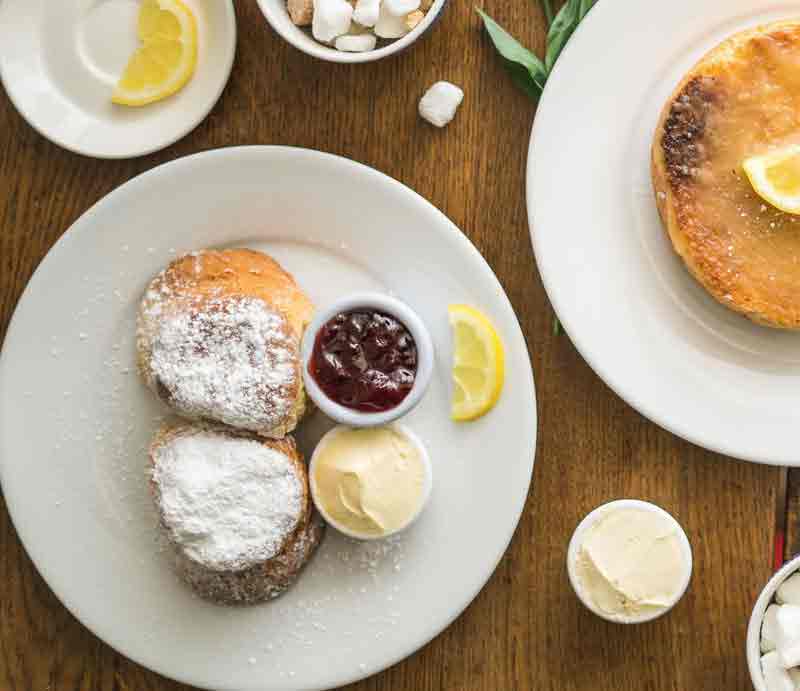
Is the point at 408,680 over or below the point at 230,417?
below

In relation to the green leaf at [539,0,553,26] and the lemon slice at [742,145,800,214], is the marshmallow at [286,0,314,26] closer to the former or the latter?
the green leaf at [539,0,553,26]

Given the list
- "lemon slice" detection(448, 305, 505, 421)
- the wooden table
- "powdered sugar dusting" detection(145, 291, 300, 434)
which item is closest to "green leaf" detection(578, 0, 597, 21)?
the wooden table

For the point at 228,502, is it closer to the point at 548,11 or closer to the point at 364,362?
the point at 364,362

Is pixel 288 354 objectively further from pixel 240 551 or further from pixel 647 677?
pixel 647 677

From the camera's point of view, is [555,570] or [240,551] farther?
[555,570]

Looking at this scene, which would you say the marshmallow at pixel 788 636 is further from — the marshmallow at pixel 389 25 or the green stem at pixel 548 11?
the marshmallow at pixel 389 25

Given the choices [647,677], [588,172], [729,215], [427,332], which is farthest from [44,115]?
[647,677]
